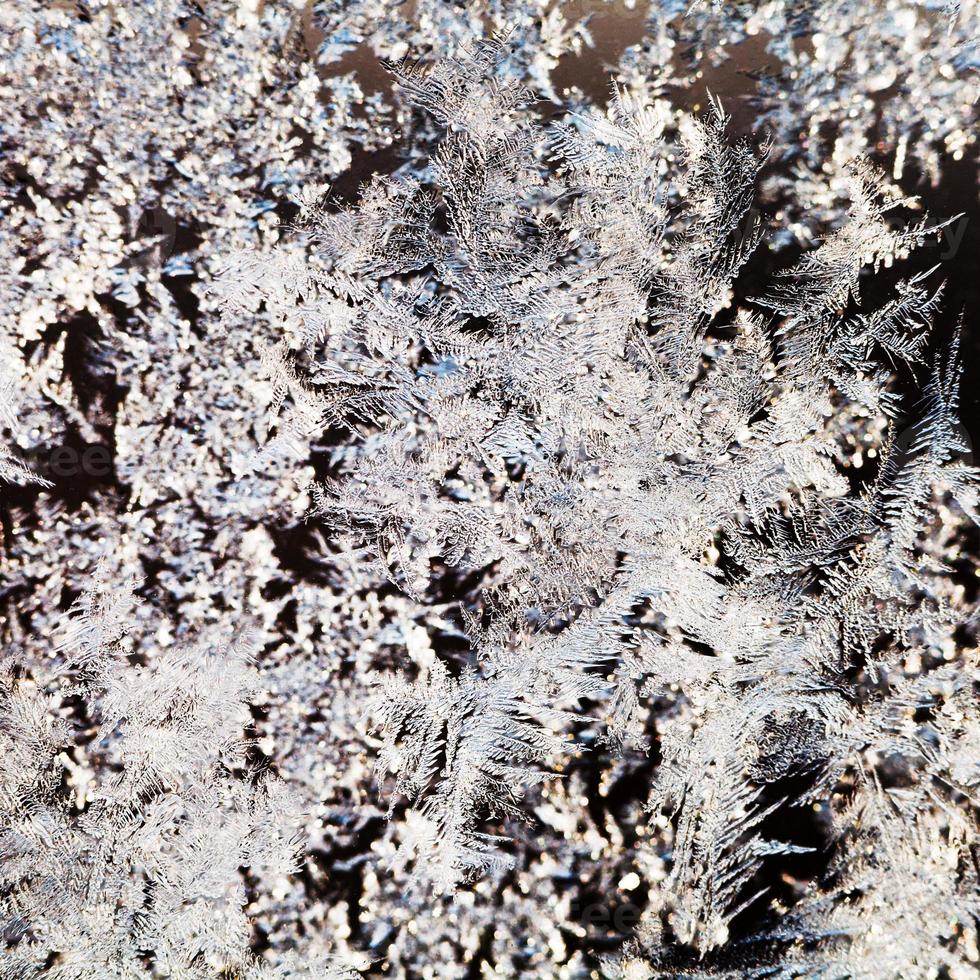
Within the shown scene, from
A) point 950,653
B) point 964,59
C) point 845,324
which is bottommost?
point 950,653

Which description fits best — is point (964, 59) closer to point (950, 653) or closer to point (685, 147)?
point (685, 147)

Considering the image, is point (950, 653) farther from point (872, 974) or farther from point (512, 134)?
point (512, 134)

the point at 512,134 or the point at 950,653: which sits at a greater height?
the point at 512,134

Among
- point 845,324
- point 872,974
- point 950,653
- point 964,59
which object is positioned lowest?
point 872,974

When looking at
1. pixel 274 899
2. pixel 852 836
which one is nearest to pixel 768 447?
pixel 852 836

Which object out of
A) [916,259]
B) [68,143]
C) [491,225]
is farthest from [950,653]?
[68,143]

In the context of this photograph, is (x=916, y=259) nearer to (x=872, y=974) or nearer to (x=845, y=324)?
(x=845, y=324)

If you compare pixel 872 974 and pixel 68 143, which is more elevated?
pixel 68 143
